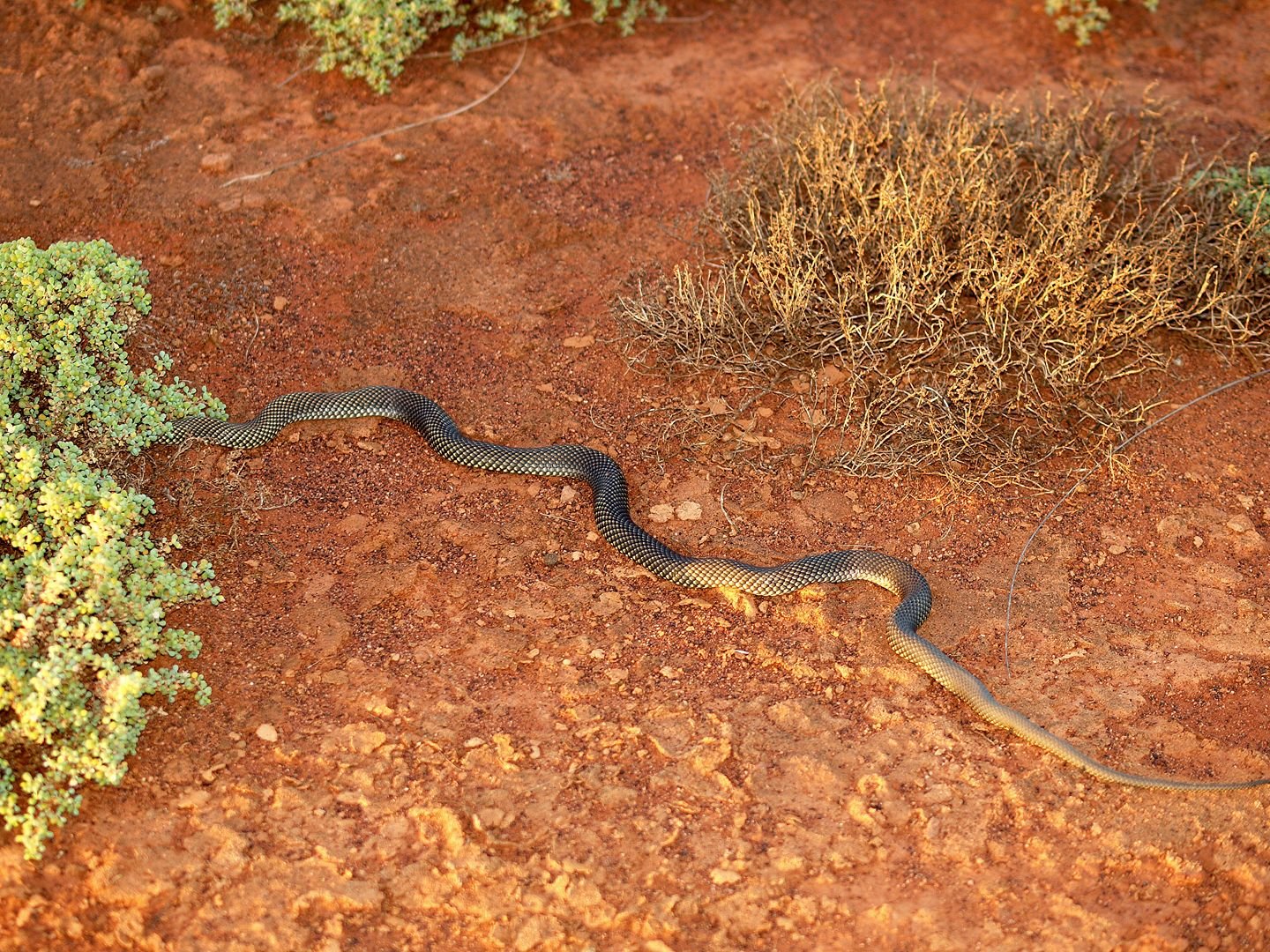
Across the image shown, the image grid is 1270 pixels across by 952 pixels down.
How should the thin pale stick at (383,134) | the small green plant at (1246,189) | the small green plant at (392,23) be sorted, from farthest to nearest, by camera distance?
the small green plant at (392,23), the thin pale stick at (383,134), the small green plant at (1246,189)

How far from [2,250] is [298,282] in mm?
2034

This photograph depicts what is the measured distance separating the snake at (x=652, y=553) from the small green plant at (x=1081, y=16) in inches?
258

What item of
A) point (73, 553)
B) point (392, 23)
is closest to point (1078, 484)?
point (73, 553)

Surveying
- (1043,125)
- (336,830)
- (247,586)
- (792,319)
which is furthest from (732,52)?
(336,830)

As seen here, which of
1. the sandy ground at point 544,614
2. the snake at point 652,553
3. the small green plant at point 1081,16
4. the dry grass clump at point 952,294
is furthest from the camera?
the small green plant at point 1081,16

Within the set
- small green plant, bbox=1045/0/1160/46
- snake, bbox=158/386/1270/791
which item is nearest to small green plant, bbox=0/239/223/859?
snake, bbox=158/386/1270/791

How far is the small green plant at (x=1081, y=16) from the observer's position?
10.1 meters

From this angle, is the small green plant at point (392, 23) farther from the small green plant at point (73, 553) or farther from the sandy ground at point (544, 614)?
the small green plant at point (73, 553)

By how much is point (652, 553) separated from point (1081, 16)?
24.8 ft

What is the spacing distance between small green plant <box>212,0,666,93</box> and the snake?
3.32 m

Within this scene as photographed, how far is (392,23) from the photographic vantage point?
8.72 m

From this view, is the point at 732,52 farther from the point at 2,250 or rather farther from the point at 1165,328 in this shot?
the point at 2,250

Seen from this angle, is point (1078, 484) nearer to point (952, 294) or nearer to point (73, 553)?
point (952, 294)

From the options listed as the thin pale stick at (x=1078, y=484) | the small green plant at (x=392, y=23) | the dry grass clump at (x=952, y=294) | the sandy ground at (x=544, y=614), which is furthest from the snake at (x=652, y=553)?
the small green plant at (x=392, y=23)
